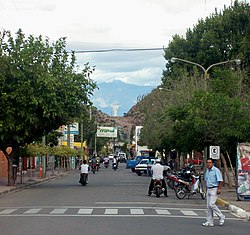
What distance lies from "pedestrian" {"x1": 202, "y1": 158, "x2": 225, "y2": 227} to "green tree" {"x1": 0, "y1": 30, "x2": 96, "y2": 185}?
18112mm

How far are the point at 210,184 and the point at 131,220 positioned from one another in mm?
2564

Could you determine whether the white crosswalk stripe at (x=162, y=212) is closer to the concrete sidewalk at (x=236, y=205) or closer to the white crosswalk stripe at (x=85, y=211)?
the white crosswalk stripe at (x=85, y=211)

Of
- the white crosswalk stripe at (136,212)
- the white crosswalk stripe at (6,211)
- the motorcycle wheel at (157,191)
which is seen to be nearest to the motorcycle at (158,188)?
the motorcycle wheel at (157,191)

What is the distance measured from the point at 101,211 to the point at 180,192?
869cm

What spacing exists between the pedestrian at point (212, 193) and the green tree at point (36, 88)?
18.1 metres

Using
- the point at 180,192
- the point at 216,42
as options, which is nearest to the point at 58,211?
the point at 180,192

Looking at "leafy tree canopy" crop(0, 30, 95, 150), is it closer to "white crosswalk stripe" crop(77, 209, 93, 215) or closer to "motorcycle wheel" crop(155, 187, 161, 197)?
"motorcycle wheel" crop(155, 187, 161, 197)

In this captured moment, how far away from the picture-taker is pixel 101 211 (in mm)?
Result: 21844

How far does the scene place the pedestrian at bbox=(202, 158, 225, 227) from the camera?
18.0 metres

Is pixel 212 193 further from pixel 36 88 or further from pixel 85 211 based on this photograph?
pixel 36 88

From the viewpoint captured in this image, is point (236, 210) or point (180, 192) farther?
point (180, 192)

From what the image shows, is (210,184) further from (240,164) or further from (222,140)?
(222,140)

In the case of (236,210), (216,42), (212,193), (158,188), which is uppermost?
(216,42)

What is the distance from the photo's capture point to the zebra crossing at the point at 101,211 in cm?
2091
